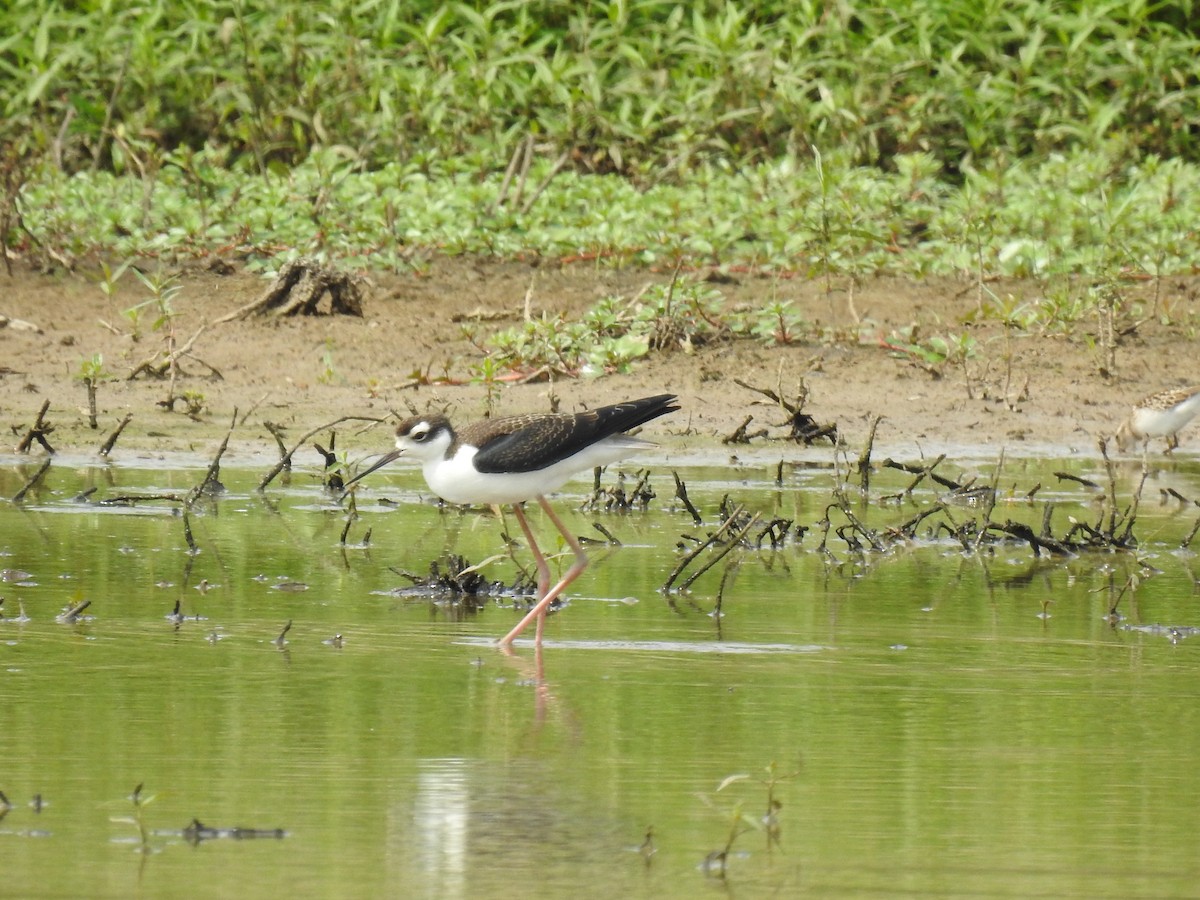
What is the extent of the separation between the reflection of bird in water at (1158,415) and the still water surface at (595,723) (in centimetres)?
197

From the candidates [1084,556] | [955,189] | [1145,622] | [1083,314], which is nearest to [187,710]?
[1145,622]

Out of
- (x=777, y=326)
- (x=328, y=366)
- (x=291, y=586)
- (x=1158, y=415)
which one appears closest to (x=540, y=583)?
(x=291, y=586)

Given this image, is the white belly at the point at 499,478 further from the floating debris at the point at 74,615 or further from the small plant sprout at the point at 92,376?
the small plant sprout at the point at 92,376

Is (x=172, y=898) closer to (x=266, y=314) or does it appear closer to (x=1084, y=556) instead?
(x=1084, y=556)

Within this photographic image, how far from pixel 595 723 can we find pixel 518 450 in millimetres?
1828

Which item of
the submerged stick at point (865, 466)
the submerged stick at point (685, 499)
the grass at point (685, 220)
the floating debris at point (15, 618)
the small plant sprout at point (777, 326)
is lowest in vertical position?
the floating debris at point (15, 618)

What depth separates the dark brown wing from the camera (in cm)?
684

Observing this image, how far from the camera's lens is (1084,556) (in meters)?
7.85

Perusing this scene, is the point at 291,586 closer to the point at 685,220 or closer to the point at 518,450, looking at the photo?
the point at 518,450

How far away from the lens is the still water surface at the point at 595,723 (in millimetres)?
3949

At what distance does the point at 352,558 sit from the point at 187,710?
248 centimetres

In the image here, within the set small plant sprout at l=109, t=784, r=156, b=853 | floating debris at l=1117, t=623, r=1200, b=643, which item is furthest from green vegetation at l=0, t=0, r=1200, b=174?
small plant sprout at l=109, t=784, r=156, b=853

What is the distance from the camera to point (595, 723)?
515 centimetres

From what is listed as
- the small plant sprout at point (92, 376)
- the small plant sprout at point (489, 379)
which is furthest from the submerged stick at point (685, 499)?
the small plant sprout at point (92, 376)
